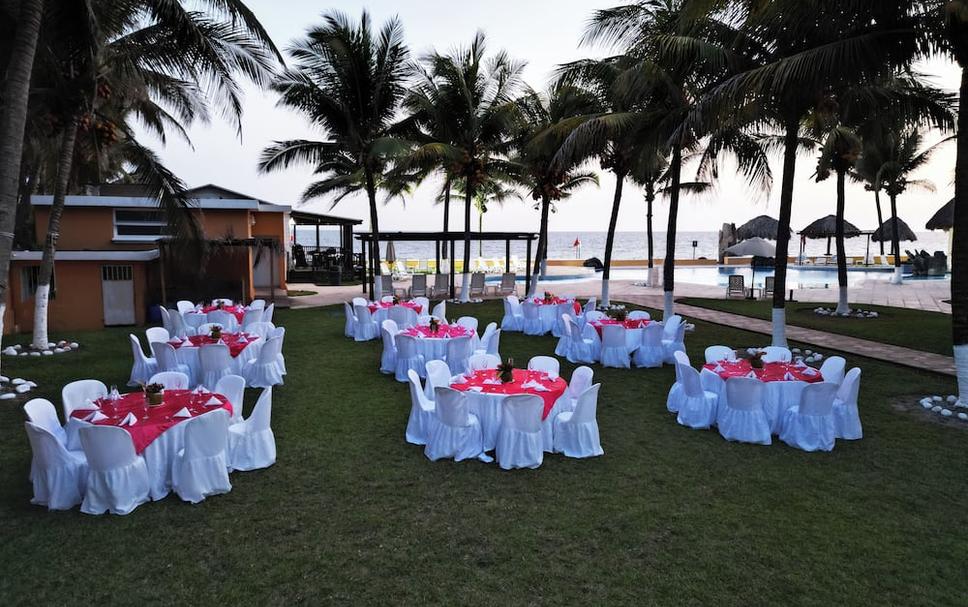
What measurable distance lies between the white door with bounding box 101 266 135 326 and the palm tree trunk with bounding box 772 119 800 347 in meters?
15.3

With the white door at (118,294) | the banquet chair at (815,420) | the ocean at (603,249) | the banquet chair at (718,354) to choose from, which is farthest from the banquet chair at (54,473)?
the ocean at (603,249)

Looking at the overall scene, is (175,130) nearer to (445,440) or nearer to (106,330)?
(106,330)

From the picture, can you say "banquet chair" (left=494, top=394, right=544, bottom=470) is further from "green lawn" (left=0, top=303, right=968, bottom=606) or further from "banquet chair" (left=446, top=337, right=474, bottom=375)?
"banquet chair" (left=446, top=337, right=474, bottom=375)

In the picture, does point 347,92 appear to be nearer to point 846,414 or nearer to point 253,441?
point 253,441

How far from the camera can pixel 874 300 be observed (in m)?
20.8

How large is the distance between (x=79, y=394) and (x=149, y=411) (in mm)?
1176

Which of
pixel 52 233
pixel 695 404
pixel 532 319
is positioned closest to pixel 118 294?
pixel 52 233

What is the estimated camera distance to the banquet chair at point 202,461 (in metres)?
5.39

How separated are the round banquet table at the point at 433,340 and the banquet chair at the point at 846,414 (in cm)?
559

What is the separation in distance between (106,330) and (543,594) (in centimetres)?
1487

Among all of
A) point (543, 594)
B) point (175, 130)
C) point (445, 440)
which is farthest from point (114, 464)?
point (175, 130)

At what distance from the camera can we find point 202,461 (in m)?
5.46

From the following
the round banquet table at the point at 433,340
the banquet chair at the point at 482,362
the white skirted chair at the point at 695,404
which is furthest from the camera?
the round banquet table at the point at 433,340

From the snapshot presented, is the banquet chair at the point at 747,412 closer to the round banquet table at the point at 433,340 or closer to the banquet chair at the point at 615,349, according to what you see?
the banquet chair at the point at 615,349
